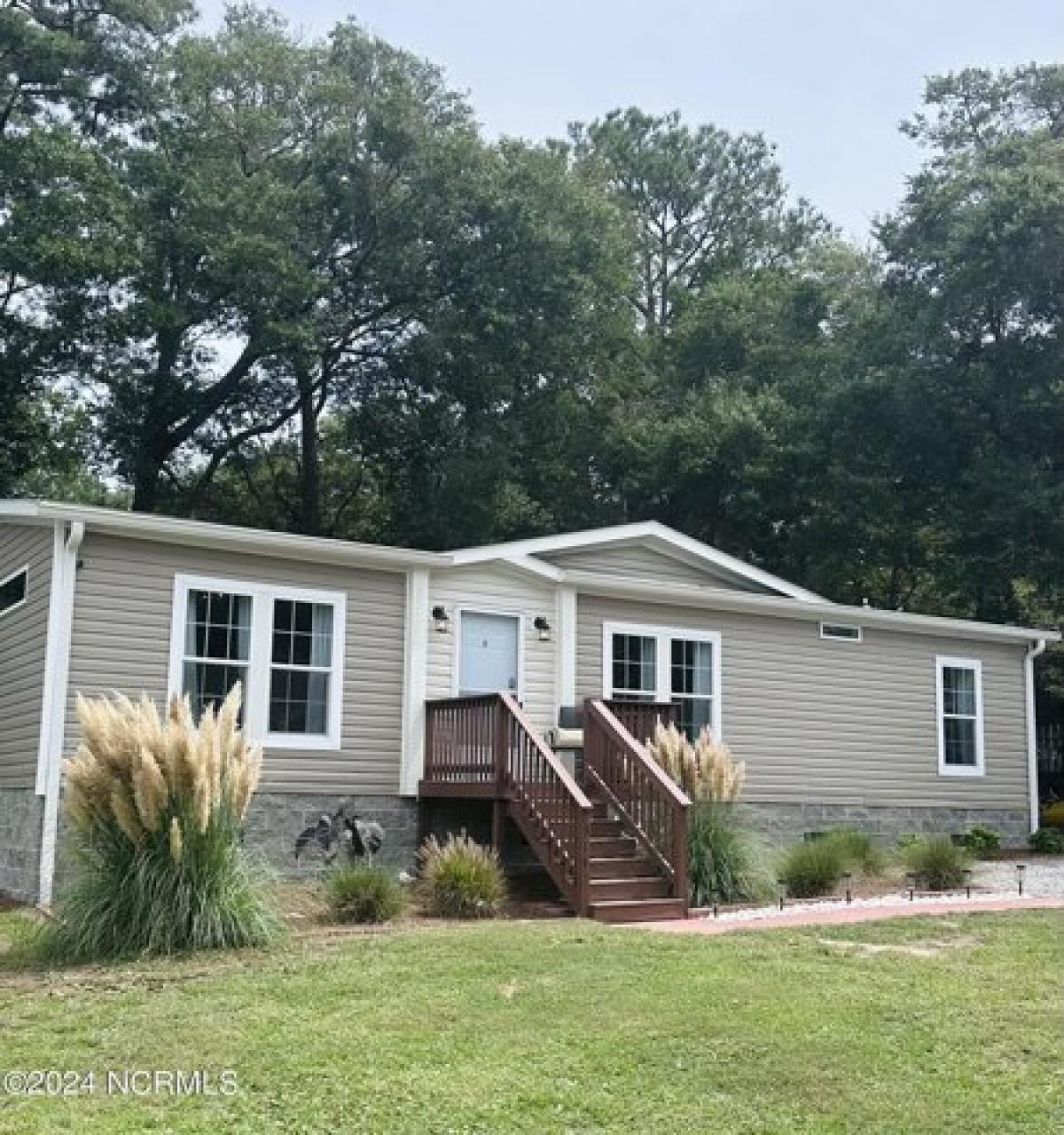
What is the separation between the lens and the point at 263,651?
11.2m

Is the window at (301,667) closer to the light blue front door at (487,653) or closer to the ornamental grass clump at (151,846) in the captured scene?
the light blue front door at (487,653)

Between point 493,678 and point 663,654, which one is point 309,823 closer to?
point 493,678

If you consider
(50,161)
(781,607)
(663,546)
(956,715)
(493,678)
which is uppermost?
(50,161)

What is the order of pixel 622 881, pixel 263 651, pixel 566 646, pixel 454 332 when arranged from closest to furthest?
pixel 622 881, pixel 263 651, pixel 566 646, pixel 454 332

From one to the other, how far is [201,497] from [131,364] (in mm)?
3033

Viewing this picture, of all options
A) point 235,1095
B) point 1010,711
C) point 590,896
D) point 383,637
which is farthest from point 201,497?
point 235,1095

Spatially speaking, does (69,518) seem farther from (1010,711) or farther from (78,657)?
(1010,711)

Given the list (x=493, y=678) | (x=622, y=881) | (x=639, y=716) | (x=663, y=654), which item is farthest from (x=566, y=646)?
(x=622, y=881)

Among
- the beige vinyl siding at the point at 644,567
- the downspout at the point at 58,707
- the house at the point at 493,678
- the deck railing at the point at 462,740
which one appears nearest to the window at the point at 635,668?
the house at the point at 493,678

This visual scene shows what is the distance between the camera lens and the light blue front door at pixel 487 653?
40.8 feet

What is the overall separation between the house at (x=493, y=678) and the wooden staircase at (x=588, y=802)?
0.07 feet

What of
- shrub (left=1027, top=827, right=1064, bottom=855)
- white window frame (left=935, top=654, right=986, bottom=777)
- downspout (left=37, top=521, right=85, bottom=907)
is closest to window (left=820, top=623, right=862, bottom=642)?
white window frame (left=935, top=654, right=986, bottom=777)

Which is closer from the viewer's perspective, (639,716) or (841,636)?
(639,716)

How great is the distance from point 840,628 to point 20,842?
9.18m
